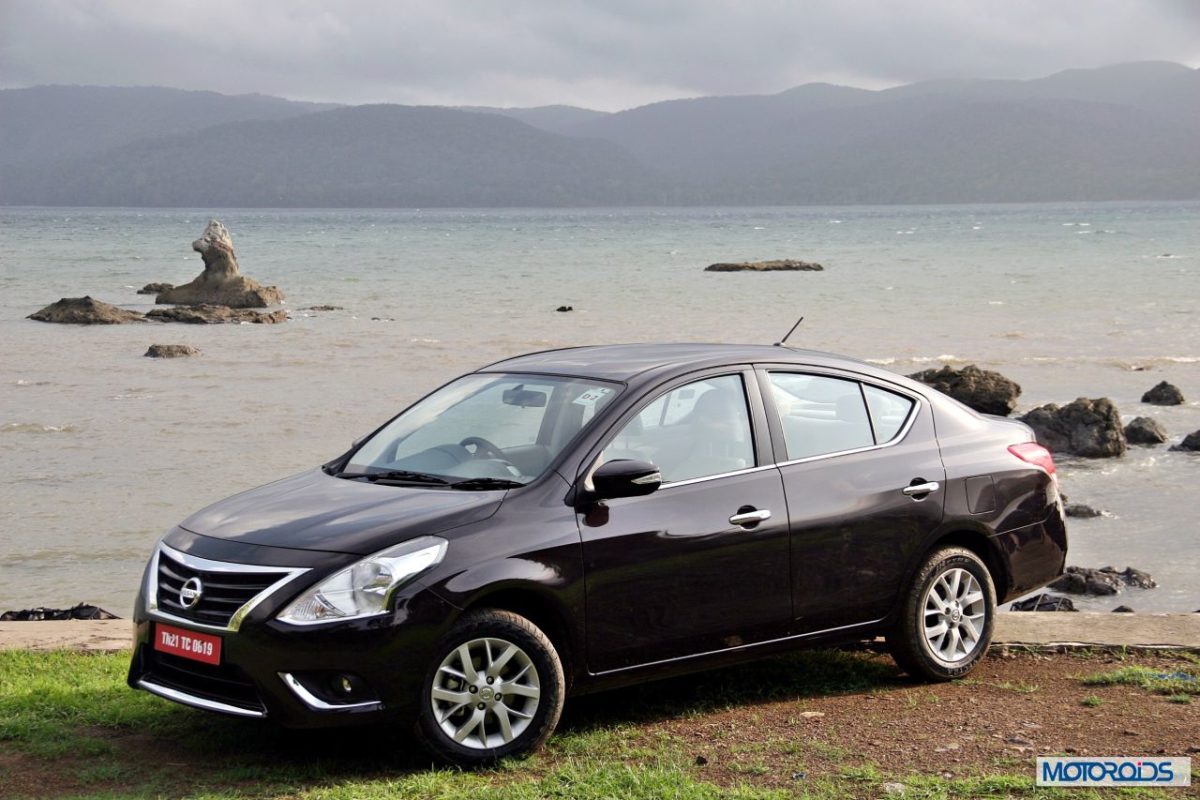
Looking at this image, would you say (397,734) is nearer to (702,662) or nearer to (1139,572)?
(702,662)

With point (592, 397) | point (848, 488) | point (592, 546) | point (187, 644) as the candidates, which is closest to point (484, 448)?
point (592, 397)

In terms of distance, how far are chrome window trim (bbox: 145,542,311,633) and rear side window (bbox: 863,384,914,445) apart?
2.85m

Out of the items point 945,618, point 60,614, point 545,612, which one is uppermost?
point 545,612

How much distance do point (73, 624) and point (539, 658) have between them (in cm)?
376

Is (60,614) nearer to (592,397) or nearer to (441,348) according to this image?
(592,397)

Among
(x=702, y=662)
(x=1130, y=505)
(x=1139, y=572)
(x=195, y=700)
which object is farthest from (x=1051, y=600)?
(x=195, y=700)

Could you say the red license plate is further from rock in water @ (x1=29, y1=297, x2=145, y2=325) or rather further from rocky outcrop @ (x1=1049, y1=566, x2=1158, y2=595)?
rock in water @ (x1=29, y1=297, x2=145, y2=325)

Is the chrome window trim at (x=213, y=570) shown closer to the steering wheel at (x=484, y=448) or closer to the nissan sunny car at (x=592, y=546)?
the nissan sunny car at (x=592, y=546)

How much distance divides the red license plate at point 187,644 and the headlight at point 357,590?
0.33 m

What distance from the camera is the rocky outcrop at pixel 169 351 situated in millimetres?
28781

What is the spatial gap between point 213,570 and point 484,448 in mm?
1297

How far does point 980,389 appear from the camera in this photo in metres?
20.1

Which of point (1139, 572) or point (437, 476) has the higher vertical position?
point (437, 476)

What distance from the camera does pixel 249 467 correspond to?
642 inches
